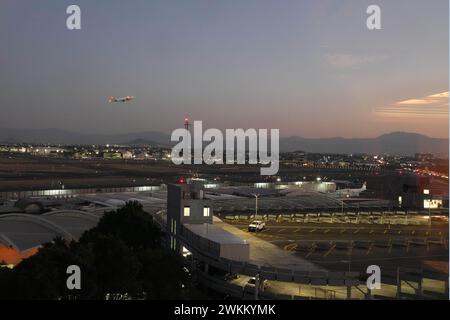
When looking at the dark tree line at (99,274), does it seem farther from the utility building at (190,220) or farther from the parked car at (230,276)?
the utility building at (190,220)

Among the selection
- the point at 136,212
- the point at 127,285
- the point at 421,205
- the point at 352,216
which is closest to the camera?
the point at 127,285

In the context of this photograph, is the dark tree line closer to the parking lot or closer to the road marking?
the parking lot

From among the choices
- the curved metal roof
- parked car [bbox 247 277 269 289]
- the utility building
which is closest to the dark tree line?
parked car [bbox 247 277 269 289]

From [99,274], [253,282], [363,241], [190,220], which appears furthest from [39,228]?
[363,241]

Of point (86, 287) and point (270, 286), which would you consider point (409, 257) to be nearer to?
point (270, 286)

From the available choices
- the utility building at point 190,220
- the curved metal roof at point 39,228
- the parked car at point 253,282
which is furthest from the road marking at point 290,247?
the curved metal roof at point 39,228

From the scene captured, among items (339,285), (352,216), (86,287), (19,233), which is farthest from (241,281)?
(352,216)
